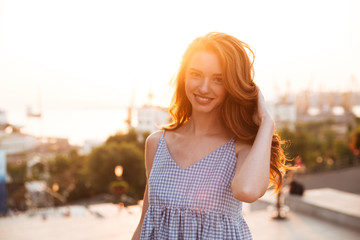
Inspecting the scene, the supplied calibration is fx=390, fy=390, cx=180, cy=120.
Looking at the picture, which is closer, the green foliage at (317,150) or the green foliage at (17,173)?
the green foliage at (317,150)

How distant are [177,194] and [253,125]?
1.21 ft

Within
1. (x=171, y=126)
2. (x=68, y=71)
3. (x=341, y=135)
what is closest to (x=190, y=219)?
(x=171, y=126)

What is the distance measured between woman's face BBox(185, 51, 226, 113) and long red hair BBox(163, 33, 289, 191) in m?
0.03

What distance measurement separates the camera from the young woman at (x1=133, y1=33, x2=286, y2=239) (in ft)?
4.23

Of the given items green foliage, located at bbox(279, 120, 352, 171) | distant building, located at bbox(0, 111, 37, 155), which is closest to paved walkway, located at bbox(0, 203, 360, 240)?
green foliage, located at bbox(279, 120, 352, 171)

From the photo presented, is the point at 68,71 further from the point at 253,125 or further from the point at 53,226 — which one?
the point at 253,125

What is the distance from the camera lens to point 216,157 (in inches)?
54.6

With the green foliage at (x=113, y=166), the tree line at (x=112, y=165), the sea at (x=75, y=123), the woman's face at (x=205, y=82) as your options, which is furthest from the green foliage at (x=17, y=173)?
the sea at (x=75, y=123)

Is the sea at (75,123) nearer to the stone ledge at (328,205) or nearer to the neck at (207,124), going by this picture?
the stone ledge at (328,205)

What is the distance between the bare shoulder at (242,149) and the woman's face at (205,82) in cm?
16

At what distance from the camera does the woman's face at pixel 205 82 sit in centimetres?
133

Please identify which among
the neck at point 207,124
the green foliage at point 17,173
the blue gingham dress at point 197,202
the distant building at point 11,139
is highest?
the neck at point 207,124

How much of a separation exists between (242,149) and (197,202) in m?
0.25

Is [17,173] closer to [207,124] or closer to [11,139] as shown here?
[11,139]
